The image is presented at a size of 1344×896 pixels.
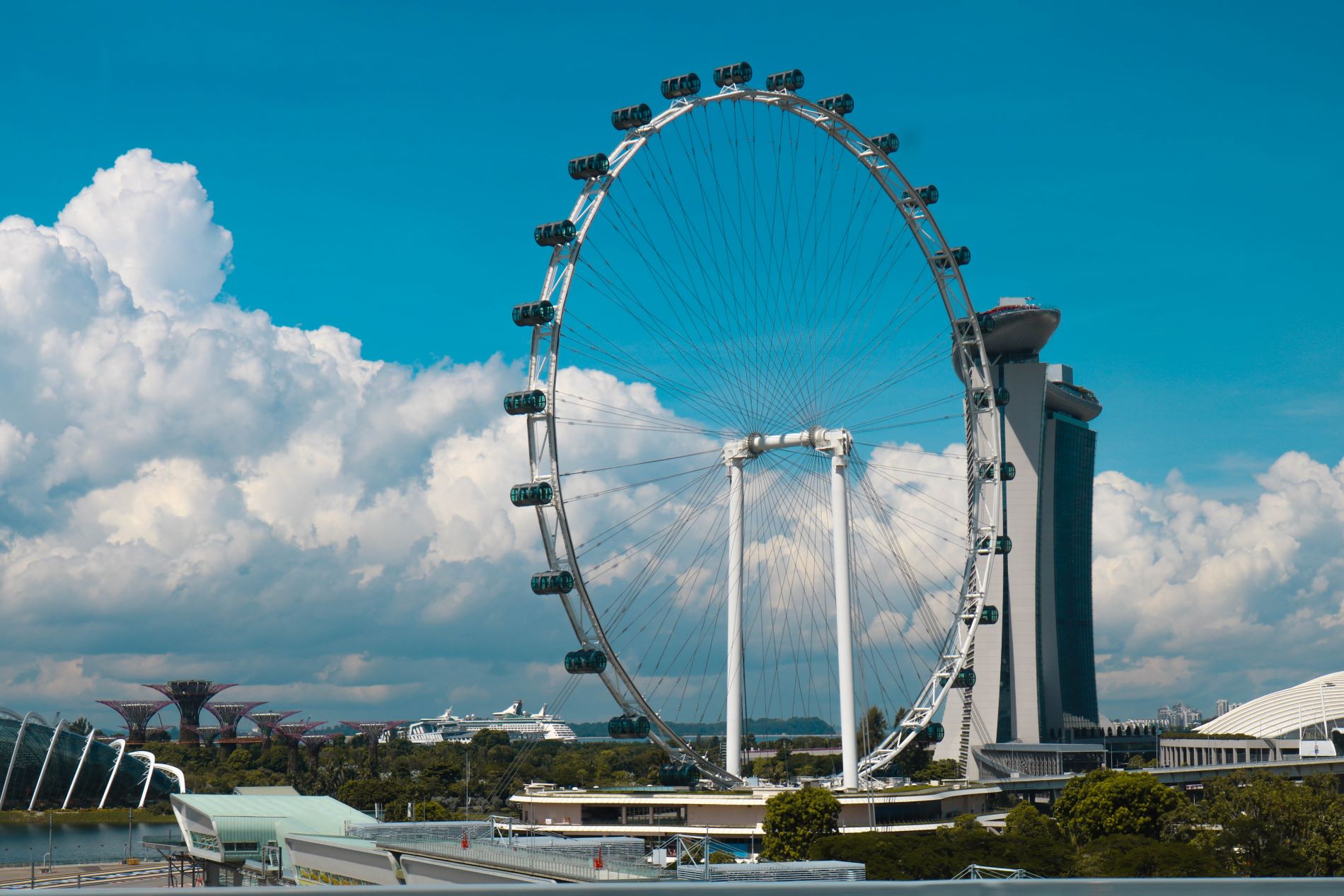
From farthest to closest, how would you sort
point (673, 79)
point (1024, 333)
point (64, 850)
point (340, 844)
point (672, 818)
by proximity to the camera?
point (1024, 333) → point (64, 850) → point (672, 818) → point (673, 79) → point (340, 844)

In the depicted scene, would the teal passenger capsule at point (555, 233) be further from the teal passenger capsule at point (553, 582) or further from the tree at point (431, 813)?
the tree at point (431, 813)

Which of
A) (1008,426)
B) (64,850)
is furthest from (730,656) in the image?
(1008,426)

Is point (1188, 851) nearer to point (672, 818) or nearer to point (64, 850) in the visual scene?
point (672, 818)

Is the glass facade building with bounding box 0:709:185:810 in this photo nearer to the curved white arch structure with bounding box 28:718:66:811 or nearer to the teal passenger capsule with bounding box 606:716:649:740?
the curved white arch structure with bounding box 28:718:66:811

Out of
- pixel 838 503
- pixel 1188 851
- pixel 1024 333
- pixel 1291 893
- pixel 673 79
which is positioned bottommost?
pixel 1188 851

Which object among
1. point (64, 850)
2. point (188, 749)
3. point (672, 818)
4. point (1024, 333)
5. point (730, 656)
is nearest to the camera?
point (730, 656)

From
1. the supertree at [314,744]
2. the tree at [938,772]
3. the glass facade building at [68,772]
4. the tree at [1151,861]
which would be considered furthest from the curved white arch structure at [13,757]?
the tree at [1151,861]
